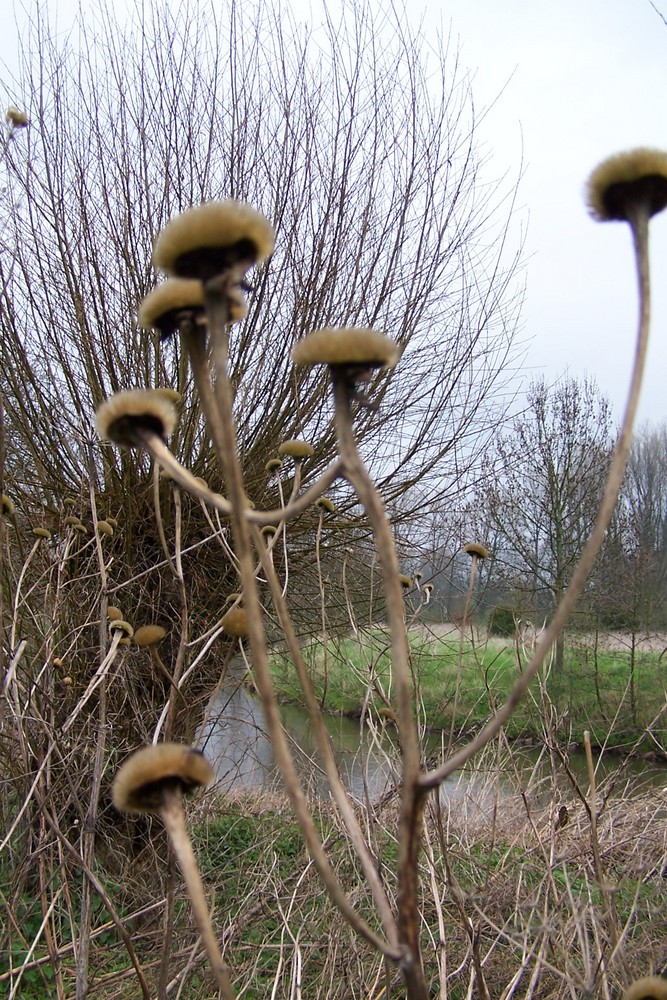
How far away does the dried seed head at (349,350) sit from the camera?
0.60 metres

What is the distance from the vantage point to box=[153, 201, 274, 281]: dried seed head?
0.57m

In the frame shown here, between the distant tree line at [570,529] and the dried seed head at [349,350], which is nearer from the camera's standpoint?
the dried seed head at [349,350]

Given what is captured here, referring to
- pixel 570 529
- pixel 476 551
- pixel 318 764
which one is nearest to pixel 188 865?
pixel 476 551

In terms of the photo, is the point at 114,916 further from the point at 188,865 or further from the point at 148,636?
the point at 188,865

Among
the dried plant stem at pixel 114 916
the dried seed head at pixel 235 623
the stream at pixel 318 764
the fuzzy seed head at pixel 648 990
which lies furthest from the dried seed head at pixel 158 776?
the stream at pixel 318 764

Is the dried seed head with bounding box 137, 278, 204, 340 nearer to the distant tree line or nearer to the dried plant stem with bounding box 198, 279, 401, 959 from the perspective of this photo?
the dried plant stem with bounding box 198, 279, 401, 959

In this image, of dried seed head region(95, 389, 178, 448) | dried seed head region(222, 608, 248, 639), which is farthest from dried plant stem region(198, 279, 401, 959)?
dried seed head region(222, 608, 248, 639)

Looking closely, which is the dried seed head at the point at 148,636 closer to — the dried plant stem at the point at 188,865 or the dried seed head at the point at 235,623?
the dried seed head at the point at 235,623

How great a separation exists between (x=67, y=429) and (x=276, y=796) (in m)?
3.45

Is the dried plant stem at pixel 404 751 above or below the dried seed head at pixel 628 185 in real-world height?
below

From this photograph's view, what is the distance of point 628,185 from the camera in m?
0.66

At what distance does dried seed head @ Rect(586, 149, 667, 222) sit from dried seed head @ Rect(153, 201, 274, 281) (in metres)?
0.30

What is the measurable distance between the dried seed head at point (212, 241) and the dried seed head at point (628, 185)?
299 millimetres

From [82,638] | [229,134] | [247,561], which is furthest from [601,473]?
[247,561]
